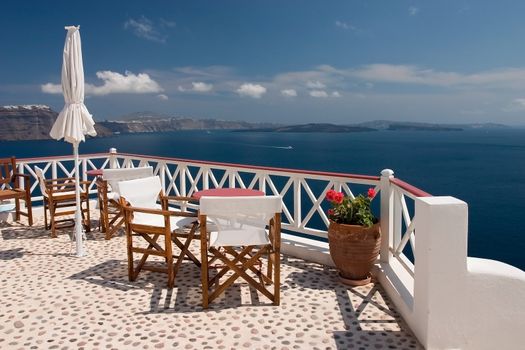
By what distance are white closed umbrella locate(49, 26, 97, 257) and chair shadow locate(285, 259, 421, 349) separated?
8.96ft

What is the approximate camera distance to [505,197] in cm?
3619

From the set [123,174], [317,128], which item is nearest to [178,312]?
[123,174]

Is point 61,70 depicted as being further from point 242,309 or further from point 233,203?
point 242,309

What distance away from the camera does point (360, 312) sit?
3.08 meters

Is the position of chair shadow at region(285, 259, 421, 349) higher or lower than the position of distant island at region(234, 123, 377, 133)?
lower

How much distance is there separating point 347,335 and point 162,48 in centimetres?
6486

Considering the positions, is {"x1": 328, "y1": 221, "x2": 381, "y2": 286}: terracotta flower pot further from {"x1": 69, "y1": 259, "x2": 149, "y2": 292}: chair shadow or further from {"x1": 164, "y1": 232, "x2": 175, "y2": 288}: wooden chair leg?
{"x1": 69, "y1": 259, "x2": 149, "y2": 292}: chair shadow

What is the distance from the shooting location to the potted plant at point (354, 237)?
3525mm

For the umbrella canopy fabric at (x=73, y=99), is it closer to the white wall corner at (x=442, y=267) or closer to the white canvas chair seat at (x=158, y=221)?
the white canvas chair seat at (x=158, y=221)

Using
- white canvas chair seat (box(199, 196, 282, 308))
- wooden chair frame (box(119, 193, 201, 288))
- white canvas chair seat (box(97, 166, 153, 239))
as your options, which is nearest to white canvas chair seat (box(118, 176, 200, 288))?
wooden chair frame (box(119, 193, 201, 288))

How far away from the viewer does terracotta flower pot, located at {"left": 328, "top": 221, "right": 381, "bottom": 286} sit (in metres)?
3.52

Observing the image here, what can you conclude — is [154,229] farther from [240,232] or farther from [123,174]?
[123,174]

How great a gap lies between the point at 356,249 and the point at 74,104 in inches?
142

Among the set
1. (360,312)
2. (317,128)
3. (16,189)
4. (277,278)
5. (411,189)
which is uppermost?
(317,128)
